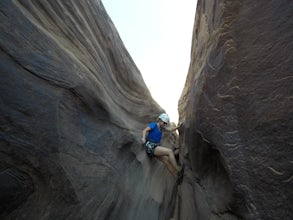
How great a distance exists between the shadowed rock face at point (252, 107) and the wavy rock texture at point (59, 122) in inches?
99.5

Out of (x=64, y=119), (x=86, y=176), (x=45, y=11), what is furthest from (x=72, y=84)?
(x=86, y=176)

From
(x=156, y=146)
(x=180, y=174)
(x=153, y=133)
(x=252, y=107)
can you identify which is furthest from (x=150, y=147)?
(x=252, y=107)

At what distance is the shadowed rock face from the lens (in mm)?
2457

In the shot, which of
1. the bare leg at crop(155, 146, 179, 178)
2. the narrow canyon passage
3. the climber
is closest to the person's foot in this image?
the climber

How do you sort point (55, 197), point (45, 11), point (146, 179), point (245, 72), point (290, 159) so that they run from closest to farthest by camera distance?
point (290, 159)
point (245, 72)
point (55, 197)
point (45, 11)
point (146, 179)

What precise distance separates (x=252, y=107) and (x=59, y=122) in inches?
127

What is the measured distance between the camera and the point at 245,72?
3094 mm

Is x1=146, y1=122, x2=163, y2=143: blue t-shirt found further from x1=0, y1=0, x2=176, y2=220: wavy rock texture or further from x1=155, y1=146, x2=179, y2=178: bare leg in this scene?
x1=0, y1=0, x2=176, y2=220: wavy rock texture

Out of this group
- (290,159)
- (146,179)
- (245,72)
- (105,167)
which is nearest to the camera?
(290,159)

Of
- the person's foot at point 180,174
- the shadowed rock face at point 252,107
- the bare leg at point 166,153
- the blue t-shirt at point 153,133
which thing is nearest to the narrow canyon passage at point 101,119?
the shadowed rock face at point 252,107

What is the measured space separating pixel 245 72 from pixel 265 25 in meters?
0.69

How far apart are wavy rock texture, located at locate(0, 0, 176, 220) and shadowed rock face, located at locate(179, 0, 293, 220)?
2527 mm

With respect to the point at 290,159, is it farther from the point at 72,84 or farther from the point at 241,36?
the point at 72,84

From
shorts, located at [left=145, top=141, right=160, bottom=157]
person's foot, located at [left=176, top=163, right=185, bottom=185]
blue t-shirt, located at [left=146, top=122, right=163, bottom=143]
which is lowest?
person's foot, located at [left=176, top=163, right=185, bottom=185]
